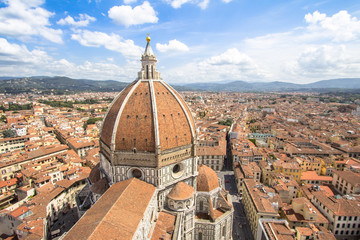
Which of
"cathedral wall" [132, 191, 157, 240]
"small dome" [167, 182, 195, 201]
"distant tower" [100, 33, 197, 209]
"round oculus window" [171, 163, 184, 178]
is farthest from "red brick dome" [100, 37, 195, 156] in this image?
"cathedral wall" [132, 191, 157, 240]

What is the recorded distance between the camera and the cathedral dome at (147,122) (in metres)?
21.3

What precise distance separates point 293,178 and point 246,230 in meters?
15.6

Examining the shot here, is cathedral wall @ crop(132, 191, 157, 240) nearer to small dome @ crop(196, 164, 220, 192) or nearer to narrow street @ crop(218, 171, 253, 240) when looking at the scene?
small dome @ crop(196, 164, 220, 192)


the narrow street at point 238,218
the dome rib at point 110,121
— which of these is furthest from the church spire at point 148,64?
the narrow street at point 238,218

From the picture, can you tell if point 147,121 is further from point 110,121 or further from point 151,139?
point 110,121

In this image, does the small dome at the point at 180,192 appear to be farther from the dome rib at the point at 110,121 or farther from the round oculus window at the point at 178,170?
the dome rib at the point at 110,121

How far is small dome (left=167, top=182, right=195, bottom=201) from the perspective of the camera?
2194cm

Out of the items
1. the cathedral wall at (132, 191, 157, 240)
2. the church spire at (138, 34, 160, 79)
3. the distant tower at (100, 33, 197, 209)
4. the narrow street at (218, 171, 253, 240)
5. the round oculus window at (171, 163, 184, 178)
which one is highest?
the church spire at (138, 34, 160, 79)

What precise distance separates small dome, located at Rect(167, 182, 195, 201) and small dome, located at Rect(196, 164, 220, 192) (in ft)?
8.49

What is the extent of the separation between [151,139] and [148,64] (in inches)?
382

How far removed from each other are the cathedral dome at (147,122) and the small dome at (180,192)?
424 centimetres

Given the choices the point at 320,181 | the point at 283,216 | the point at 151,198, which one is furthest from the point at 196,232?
the point at 320,181

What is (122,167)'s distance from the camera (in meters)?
21.9

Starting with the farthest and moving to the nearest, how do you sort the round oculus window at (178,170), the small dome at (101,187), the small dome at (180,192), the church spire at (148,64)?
the church spire at (148,64)
the round oculus window at (178,170)
the small dome at (101,187)
the small dome at (180,192)
